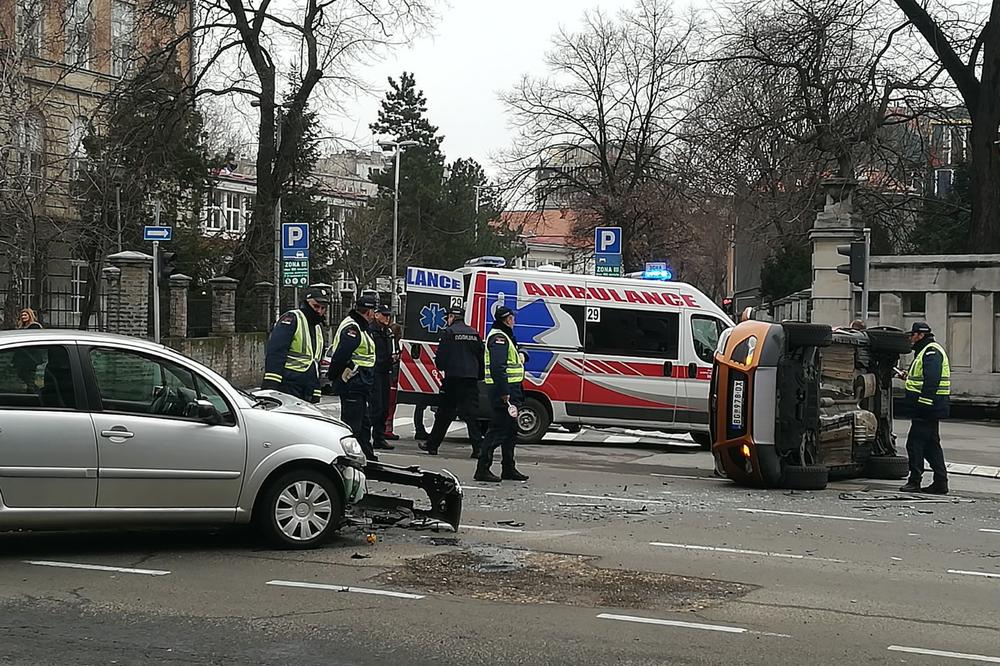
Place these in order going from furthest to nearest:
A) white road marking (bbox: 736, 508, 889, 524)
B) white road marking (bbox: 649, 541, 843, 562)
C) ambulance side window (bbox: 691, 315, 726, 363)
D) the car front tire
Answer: ambulance side window (bbox: 691, 315, 726, 363), white road marking (bbox: 736, 508, 889, 524), white road marking (bbox: 649, 541, 843, 562), the car front tire

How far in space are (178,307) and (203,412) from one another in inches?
820

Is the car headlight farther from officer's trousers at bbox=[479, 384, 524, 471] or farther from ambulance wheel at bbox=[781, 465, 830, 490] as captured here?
ambulance wheel at bbox=[781, 465, 830, 490]

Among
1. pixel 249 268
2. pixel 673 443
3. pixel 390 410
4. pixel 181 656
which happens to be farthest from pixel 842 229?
pixel 181 656

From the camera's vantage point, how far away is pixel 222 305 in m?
30.7

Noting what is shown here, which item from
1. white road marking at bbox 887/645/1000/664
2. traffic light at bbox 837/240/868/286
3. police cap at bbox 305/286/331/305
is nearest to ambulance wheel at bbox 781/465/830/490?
police cap at bbox 305/286/331/305

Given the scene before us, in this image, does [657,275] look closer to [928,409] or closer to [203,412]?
[928,409]

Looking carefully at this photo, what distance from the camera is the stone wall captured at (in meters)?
28.2

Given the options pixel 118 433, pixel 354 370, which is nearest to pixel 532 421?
pixel 354 370

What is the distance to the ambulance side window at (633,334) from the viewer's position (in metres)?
17.4

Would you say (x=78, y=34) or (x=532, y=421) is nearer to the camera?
(x=532, y=421)

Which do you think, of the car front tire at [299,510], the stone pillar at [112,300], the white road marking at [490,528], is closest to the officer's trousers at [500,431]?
the white road marking at [490,528]

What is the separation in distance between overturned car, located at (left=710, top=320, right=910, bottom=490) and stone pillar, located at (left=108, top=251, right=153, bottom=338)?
50.8ft

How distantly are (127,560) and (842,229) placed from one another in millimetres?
19245

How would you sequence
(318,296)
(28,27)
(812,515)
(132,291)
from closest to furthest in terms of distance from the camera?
(812,515)
(318,296)
(28,27)
(132,291)
